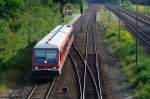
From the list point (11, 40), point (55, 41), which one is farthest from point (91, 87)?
point (11, 40)

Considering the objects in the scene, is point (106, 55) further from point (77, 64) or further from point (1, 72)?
point (1, 72)

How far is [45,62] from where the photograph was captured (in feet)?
102

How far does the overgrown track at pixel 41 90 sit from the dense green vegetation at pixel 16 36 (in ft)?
6.42

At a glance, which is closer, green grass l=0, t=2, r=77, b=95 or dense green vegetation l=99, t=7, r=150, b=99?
dense green vegetation l=99, t=7, r=150, b=99

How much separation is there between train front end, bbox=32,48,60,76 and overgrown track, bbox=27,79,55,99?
2.74 ft

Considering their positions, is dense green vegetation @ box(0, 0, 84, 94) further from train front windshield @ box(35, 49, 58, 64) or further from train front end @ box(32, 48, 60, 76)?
train front windshield @ box(35, 49, 58, 64)

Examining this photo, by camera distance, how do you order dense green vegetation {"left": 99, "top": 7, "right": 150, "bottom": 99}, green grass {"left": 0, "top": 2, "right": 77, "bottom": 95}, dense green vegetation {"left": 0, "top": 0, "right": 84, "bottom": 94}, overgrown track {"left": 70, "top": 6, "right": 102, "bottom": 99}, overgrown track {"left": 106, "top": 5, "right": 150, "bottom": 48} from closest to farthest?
1. dense green vegetation {"left": 99, "top": 7, "right": 150, "bottom": 99}
2. overgrown track {"left": 70, "top": 6, "right": 102, "bottom": 99}
3. green grass {"left": 0, "top": 2, "right": 77, "bottom": 95}
4. dense green vegetation {"left": 0, "top": 0, "right": 84, "bottom": 94}
5. overgrown track {"left": 106, "top": 5, "right": 150, "bottom": 48}

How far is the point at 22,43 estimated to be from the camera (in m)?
40.4

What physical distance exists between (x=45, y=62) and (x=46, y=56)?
507 millimetres

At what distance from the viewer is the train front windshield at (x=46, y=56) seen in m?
31.2

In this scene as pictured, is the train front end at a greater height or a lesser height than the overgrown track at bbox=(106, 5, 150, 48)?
greater

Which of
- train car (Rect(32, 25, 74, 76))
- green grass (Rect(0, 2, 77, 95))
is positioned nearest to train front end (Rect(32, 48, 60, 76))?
train car (Rect(32, 25, 74, 76))

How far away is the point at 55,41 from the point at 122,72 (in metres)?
6.12

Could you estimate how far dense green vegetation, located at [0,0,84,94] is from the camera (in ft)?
110
